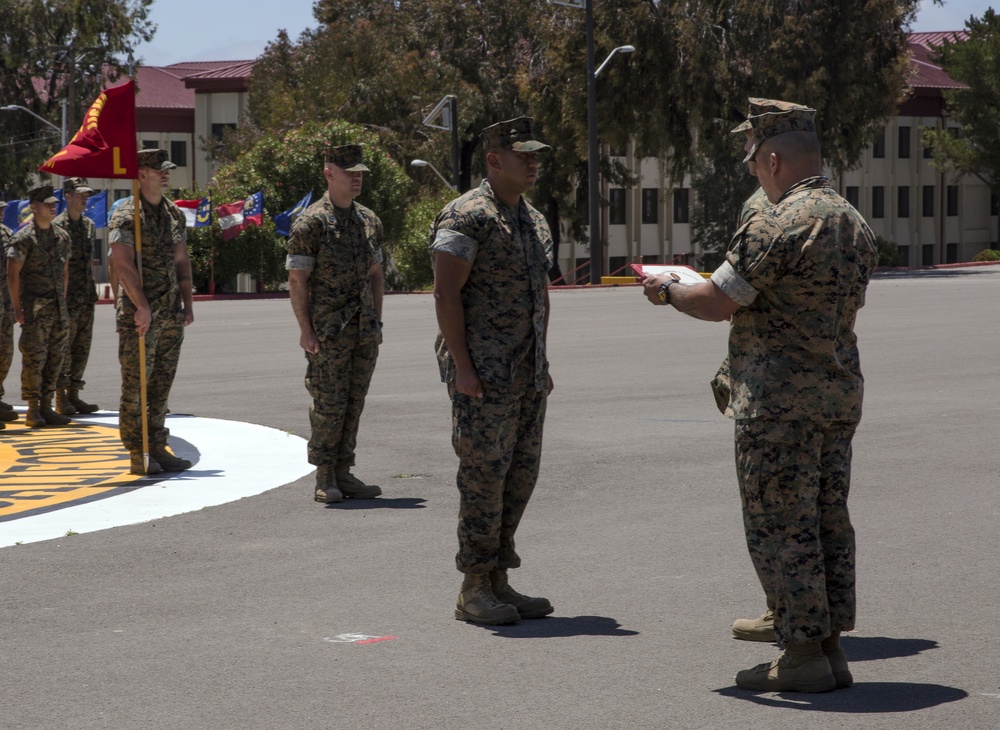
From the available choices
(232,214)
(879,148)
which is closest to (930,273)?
(232,214)

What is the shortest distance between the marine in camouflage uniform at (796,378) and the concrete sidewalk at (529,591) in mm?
294

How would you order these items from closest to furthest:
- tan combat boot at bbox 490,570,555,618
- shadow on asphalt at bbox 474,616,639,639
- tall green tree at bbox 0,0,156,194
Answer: shadow on asphalt at bbox 474,616,639,639 → tan combat boot at bbox 490,570,555,618 → tall green tree at bbox 0,0,156,194

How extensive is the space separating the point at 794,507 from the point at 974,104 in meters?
66.7

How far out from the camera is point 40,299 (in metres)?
13.4

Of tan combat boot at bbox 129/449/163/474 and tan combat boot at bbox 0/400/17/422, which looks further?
tan combat boot at bbox 0/400/17/422

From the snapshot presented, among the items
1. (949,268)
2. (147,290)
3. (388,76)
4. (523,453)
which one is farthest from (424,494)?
(388,76)

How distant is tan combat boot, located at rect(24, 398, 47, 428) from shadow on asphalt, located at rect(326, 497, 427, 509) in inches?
199

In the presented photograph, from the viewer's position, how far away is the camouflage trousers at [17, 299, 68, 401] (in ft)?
42.8

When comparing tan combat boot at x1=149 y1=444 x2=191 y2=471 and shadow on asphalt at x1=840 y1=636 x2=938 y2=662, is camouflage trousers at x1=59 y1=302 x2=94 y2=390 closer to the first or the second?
tan combat boot at x1=149 y1=444 x2=191 y2=471

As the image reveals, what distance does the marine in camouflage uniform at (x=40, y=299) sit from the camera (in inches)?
515

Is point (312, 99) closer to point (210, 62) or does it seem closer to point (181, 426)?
point (210, 62)

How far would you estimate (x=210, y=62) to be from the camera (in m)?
88.8

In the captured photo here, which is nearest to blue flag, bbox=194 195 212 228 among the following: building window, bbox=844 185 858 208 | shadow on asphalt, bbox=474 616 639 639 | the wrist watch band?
shadow on asphalt, bbox=474 616 639 639

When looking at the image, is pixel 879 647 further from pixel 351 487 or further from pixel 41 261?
pixel 41 261
